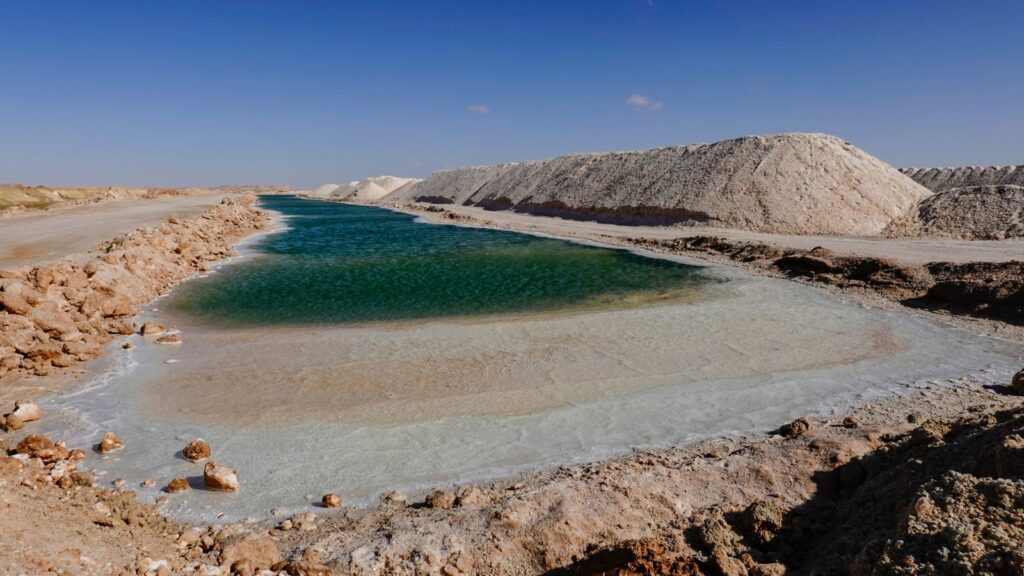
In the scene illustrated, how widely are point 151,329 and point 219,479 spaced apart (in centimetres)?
809

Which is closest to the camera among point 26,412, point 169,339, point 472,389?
point 26,412

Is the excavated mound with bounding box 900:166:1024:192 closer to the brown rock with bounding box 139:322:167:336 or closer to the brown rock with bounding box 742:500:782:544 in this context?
the brown rock with bounding box 742:500:782:544

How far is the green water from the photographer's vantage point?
50.4 ft

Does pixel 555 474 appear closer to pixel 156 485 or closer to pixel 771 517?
pixel 771 517

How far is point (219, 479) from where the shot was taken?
245 inches

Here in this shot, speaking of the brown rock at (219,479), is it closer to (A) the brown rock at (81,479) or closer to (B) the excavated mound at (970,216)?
(A) the brown rock at (81,479)

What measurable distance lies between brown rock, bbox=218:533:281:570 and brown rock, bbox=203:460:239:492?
1.19m

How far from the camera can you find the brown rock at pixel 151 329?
1254 centimetres

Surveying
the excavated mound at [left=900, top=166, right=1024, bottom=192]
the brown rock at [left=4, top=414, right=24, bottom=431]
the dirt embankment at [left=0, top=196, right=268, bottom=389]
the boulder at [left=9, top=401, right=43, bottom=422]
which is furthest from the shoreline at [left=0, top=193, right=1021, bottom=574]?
the excavated mound at [left=900, top=166, right=1024, bottom=192]

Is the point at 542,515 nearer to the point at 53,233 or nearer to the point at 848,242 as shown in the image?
the point at 848,242

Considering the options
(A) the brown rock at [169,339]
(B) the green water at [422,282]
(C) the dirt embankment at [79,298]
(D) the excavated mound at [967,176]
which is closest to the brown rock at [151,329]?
(C) the dirt embankment at [79,298]

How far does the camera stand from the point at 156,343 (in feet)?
39.5

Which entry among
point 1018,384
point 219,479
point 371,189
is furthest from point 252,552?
point 371,189

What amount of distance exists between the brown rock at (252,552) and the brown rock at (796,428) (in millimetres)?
6151
